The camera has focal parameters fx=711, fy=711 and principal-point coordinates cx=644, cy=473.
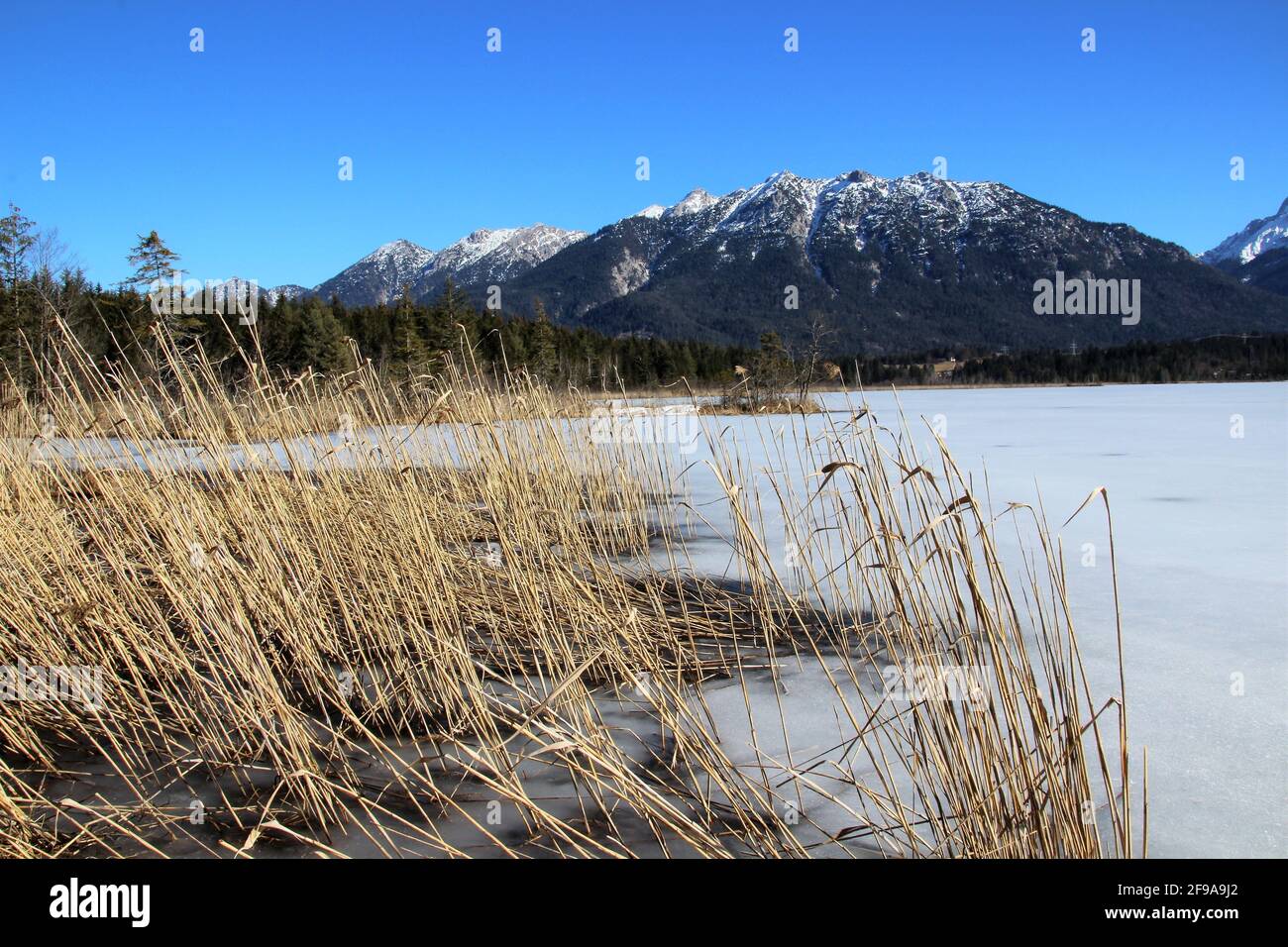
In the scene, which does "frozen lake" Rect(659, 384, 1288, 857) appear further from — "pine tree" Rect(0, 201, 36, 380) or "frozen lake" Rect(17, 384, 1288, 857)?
"pine tree" Rect(0, 201, 36, 380)

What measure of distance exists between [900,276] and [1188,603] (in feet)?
596

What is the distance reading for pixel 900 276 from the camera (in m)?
168

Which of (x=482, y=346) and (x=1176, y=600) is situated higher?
(x=482, y=346)

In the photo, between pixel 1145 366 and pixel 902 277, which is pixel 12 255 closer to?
pixel 1145 366

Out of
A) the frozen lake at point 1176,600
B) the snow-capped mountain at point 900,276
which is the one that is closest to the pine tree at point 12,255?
the frozen lake at point 1176,600

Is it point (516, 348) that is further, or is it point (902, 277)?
point (902, 277)

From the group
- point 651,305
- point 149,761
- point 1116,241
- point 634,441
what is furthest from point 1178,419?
point 1116,241

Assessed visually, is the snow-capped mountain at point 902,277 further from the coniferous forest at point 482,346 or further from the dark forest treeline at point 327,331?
the dark forest treeline at point 327,331

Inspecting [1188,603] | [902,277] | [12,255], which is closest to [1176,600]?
[1188,603]

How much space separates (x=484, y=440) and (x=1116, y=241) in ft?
620

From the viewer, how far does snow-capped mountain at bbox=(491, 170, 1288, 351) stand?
132125mm

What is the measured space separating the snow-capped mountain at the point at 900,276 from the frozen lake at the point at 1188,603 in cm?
11086
